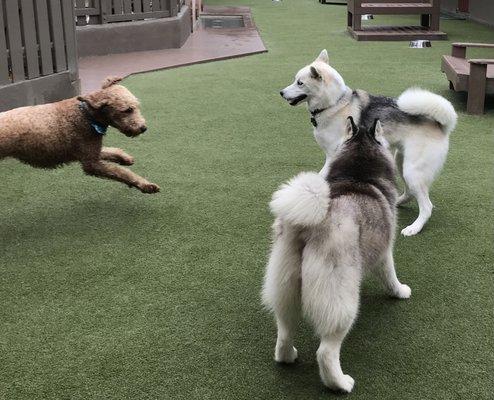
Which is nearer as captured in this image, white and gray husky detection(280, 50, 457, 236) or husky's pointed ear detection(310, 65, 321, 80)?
white and gray husky detection(280, 50, 457, 236)

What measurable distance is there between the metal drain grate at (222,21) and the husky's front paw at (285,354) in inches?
418

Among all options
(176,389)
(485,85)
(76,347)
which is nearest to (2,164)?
(76,347)

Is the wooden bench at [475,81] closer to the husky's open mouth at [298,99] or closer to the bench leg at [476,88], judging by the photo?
the bench leg at [476,88]

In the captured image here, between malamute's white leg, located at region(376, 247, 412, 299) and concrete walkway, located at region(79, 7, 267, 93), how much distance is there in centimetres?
476

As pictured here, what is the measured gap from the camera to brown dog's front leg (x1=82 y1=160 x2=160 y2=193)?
12.2ft

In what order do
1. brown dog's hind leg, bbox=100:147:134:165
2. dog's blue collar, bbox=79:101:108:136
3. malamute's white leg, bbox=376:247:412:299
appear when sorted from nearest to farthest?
1. malamute's white leg, bbox=376:247:412:299
2. dog's blue collar, bbox=79:101:108:136
3. brown dog's hind leg, bbox=100:147:134:165

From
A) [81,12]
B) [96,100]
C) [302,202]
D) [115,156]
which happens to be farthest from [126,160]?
[81,12]

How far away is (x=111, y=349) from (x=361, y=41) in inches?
342

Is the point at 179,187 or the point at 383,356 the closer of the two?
the point at 383,356

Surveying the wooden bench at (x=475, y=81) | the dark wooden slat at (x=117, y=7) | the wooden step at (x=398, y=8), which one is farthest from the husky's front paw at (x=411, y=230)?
the wooden step at (x=398, y=8)

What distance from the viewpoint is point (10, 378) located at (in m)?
2.16

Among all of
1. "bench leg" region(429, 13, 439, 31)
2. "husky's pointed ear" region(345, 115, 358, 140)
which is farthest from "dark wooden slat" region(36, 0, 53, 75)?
"bench leg" region(429, 13, 439, 31)

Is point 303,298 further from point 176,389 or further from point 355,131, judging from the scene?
point 355,131

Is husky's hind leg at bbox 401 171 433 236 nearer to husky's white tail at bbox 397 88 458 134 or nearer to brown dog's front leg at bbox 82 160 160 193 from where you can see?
husky's white tail at bbox 397 88 458 134
